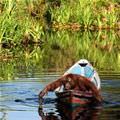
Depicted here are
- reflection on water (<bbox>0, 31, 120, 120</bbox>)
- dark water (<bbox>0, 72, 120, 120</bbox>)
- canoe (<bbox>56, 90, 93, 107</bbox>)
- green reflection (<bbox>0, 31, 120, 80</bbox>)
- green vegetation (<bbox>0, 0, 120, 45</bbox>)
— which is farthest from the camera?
green vegetation (<bbox>0, 0, 120, 45</bbox>)

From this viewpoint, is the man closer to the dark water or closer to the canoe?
the canoe

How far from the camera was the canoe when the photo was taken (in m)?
15.6

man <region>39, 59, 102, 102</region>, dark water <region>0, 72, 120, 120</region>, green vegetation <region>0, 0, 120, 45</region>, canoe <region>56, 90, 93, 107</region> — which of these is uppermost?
green vegetation <region>0, 0, 120, 45</region>

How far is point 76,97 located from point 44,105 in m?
1.18

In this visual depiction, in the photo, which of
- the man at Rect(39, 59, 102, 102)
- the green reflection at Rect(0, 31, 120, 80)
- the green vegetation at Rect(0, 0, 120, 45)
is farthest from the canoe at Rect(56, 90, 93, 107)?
the green vegetation at Rect(0, 0, 120, 45)

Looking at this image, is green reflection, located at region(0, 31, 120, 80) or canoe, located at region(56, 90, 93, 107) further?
green reflection, located at region(0, 31, 120, 80)

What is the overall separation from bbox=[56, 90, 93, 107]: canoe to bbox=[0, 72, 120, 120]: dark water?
0.49ft

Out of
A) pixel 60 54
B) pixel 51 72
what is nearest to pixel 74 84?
pixel 51 72

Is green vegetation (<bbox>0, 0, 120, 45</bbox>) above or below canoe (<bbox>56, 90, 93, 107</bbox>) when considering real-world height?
above

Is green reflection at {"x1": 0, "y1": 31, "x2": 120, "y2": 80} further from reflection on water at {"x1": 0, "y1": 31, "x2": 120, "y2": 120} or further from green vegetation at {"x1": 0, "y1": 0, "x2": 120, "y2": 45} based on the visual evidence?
green vegetation at {"x1": 0, "y1": 0, "x2": 120, "y2": 45}

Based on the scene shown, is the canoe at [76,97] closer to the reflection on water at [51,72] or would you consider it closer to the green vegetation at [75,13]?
the reflection on water at [51,72]

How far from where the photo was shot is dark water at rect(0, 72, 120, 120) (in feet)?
49.0

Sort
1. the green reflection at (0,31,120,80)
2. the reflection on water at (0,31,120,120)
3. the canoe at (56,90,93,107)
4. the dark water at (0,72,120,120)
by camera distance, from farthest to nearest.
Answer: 1. the green reflection at (0,31,120,80)
2. the canoe at (56,90,93,107)
3. the reflection on water at (0,31,120,120)
4. the dark water at (0,72,120,120)

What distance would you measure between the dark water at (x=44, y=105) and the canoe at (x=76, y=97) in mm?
150
